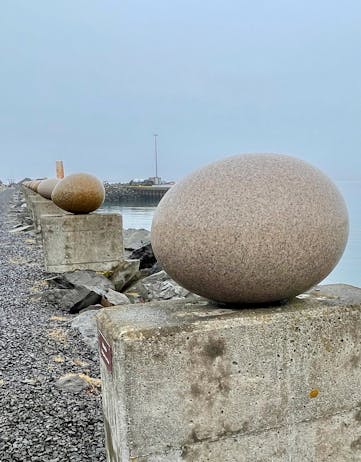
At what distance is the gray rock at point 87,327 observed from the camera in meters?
5.77

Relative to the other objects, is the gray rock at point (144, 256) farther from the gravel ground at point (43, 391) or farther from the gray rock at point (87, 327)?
the gray rock at point (87, 327)

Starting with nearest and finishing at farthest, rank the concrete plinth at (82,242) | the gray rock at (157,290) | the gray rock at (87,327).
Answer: the gray rock at (87,327) < the gray rock at (157,290) < the concrete plinth at (82,242)

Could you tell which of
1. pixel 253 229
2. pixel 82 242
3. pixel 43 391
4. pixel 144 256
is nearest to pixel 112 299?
pixel 82 242

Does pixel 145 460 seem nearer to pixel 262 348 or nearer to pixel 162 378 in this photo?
pixel 162 378

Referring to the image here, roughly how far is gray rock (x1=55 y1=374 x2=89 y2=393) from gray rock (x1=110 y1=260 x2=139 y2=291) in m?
4.82

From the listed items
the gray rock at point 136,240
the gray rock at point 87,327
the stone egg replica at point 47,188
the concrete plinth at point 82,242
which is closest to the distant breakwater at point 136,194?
the stone egg replica at point 47,188

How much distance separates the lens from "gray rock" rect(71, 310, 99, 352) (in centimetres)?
577

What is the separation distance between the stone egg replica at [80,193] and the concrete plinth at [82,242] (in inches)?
8.5

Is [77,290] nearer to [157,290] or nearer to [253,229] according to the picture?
[157,290]

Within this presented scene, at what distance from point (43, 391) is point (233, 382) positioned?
7.98ft

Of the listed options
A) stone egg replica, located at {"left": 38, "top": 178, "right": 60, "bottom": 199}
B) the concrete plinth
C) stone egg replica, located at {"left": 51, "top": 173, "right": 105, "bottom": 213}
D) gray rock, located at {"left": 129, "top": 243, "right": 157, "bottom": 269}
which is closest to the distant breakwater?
stone egg replica, located at {"left": 38, "top": 178, "right": 60, "bottom": 199}

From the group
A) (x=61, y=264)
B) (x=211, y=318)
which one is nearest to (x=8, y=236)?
(x=61, y=264)

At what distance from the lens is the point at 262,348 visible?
2736mm

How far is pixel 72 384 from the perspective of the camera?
457cm
